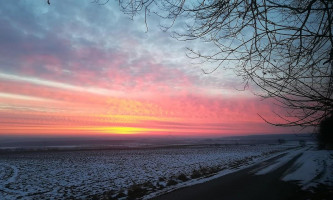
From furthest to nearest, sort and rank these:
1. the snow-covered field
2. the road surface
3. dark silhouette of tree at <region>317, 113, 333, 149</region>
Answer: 1. the snow-covered field
2. the road surface
3. dark silhouette of tree at <region>317, 113, 333, 149</region>

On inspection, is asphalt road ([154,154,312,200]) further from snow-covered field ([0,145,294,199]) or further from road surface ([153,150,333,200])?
snow-covered field ([0,145,294,199])

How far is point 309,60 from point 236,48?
165 cm

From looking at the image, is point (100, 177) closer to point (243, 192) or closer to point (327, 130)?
point (243, 192)

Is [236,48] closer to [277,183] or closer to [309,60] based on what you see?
[309,60]

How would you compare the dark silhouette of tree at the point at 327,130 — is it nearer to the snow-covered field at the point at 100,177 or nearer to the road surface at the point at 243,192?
the road surface at the point at 243,192

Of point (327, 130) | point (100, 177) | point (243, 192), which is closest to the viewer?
point (243, 192)

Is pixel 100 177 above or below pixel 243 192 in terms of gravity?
below

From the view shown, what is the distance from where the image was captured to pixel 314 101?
4.62 m

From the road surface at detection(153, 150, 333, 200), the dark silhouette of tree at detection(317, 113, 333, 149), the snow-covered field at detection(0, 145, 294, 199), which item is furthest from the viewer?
the snow-covered field at detection(0, 145, 294, 199)

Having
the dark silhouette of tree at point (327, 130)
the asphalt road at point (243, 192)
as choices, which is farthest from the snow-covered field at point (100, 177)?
the dark silhouette of tree at point (327, 130)

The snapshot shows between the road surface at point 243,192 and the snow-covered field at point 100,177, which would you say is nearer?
the road surface at point 243,192

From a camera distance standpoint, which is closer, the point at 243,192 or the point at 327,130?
the point at 243,192

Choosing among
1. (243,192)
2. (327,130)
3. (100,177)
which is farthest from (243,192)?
(327,130)

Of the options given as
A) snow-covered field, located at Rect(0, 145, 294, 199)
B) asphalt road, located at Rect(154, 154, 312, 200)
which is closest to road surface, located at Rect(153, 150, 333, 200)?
asphalt road, located at Rect(154, 154, 312, 200)
